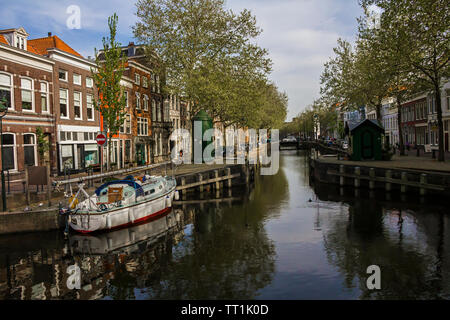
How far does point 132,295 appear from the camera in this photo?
11250 millimetres

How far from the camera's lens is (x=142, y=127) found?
47156mm

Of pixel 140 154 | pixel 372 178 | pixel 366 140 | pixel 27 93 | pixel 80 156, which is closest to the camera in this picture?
pixel 27 93

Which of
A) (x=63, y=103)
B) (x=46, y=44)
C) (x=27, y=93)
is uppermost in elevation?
(x=46, y=44)

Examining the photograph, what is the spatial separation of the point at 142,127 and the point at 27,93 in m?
19.7

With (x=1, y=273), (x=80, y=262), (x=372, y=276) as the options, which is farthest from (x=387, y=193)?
(x=1, y=273)

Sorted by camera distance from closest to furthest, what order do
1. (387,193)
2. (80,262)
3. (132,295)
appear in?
1. (132,295)
2. (80,262)
3. (387,193)

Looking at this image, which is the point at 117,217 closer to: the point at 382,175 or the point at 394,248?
the point at 394,248

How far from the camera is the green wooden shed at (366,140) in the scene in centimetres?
3750

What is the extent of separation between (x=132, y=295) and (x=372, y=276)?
7.91m

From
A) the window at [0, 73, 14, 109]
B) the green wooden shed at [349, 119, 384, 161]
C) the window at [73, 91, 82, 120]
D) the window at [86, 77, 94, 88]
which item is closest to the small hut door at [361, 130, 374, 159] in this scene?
the green wooden shed at [349, 119, 384, 161]

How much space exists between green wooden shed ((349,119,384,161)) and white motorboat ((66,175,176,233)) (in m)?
23.8

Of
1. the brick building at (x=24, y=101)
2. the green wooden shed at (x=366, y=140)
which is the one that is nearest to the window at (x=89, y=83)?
the brick building at (x=24, y=101)

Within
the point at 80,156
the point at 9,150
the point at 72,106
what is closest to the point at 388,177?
the point at 80,156
